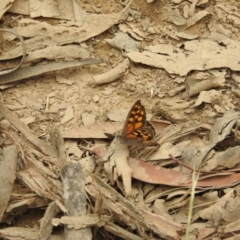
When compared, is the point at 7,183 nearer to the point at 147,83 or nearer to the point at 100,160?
the point at 100,160

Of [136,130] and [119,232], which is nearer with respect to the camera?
[119,232]

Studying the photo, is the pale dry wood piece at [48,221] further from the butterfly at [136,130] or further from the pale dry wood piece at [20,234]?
the butterfly at [136,130]

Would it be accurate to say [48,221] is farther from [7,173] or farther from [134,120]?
[134,120]

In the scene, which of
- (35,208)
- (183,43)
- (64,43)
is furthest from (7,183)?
(183,43)

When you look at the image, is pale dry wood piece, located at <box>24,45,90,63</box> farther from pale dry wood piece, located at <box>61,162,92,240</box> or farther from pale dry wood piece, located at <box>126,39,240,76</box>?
pale dry wood piece, located at <box>61,162,92,240</box>

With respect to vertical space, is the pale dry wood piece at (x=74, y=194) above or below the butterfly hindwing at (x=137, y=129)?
below

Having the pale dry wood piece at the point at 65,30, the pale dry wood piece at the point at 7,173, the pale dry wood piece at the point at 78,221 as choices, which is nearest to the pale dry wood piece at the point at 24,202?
the pale dry wood piece at the point at 7,173

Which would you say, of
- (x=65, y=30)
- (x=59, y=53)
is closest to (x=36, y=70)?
(x=59, y=53)
